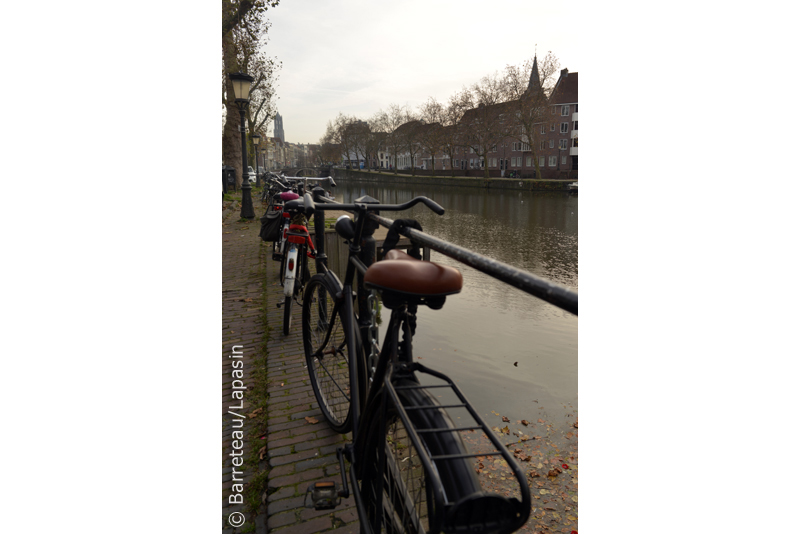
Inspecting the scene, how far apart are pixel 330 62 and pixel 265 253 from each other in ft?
14.0

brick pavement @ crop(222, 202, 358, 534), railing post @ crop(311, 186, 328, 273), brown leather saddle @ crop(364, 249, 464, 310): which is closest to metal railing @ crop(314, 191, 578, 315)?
brown leather saddle @ crop(364, 249, 464, 310)

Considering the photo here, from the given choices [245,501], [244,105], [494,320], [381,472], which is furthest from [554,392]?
[244,105]

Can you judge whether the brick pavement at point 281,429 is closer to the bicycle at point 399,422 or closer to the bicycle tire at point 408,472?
the bicycle at point 399,422

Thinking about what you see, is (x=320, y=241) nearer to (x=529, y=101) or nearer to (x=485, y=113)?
(x=529, y=101)

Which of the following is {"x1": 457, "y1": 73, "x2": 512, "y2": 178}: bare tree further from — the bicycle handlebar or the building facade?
the bicycle handlebar

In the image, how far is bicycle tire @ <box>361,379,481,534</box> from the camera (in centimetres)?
111

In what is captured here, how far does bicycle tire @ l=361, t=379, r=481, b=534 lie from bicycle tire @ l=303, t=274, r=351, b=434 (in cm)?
64

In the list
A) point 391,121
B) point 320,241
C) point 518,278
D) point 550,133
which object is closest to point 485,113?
point 391,121

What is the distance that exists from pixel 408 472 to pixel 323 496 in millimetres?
706

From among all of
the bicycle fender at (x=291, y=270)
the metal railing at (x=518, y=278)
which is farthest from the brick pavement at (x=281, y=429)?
the metal railing at (x=518, y=278)

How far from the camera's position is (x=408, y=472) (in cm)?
139

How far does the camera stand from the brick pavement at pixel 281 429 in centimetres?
198
